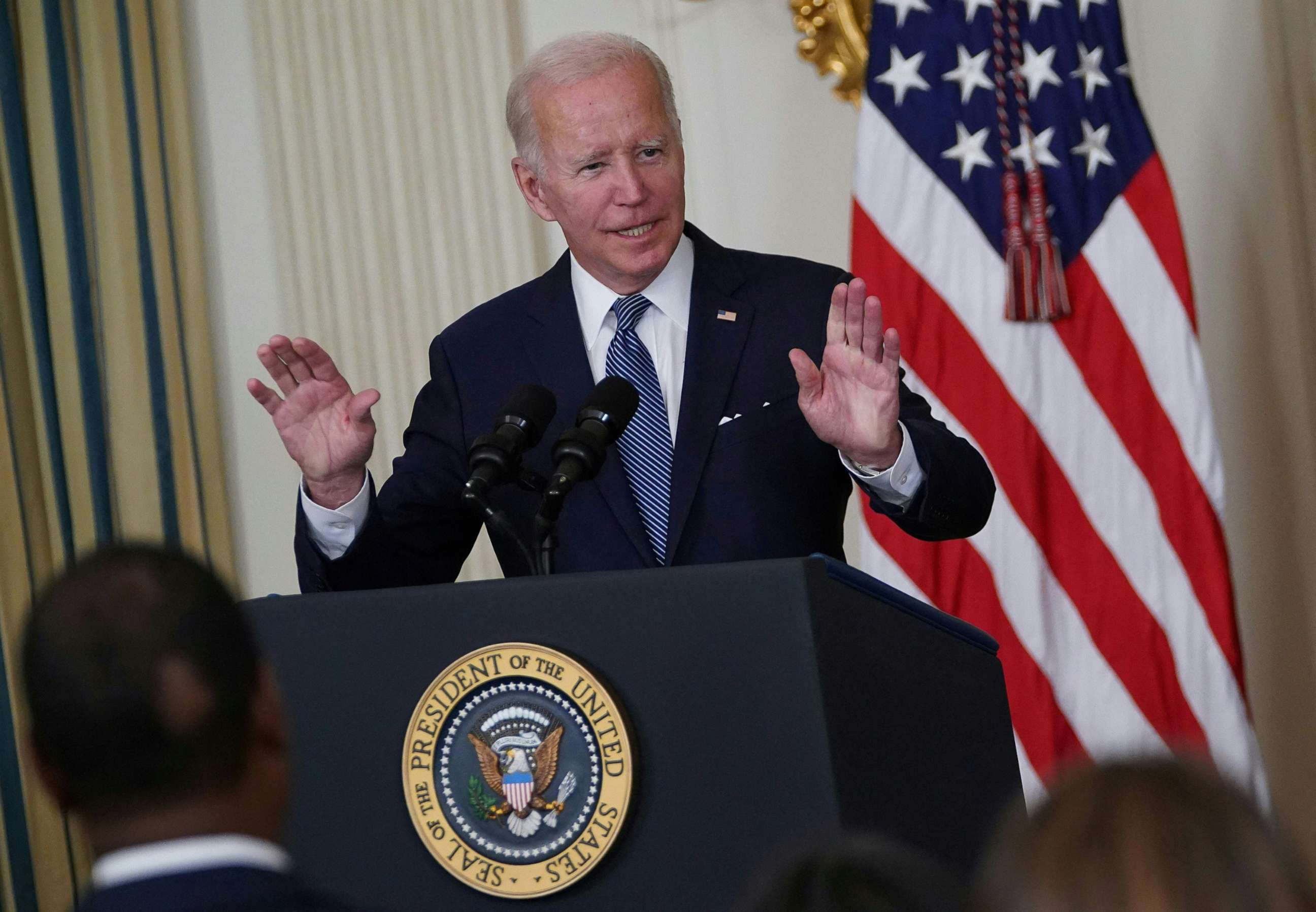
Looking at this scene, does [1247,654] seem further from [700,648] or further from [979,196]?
[700,648]

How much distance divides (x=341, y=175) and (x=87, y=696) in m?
4.05

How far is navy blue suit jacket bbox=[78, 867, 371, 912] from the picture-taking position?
946 millimetres

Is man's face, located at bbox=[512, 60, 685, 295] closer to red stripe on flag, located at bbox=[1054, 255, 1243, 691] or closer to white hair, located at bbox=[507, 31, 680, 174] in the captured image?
white hair, located at bbox=[507, 31, 680, 174]

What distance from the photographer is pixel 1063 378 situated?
3.93 meters

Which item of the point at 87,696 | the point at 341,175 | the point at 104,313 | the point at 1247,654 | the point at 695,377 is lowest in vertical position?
the point at 1247,654

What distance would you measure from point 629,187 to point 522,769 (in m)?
1.11

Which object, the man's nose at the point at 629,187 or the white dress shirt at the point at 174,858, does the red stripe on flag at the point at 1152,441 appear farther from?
the white dress shirt at the point at 174,858

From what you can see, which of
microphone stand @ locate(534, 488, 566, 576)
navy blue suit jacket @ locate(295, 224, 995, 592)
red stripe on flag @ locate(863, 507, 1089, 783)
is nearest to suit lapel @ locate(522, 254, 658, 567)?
navy blue suit jacket @ locate(295, 224, 995, 592)

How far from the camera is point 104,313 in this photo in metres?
4.57

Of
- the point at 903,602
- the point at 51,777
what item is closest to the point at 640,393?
the point at 903,602

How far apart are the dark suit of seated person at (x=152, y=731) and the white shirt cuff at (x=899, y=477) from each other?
126cm

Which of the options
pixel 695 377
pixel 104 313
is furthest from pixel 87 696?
pixel 104 313

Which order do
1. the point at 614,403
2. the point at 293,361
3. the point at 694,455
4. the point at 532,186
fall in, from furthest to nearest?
the point at 532,186
the point at 694,455
the point at 293,361
the point at 614,403

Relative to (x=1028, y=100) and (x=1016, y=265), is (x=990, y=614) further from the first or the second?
(x=1028, y=100)
